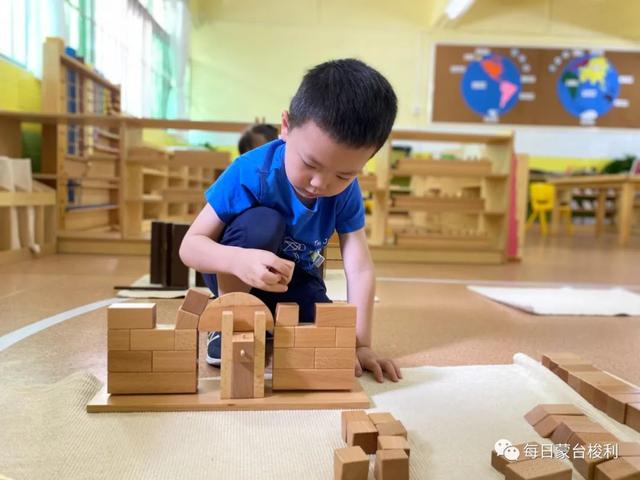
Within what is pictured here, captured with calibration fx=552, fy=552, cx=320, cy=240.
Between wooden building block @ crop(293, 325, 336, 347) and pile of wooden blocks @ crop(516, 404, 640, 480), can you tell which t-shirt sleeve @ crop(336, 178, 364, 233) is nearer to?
wooden building block @ crop(293, 325, 336, 347)

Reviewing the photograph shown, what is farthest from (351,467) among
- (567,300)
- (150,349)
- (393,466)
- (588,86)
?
(588,86)

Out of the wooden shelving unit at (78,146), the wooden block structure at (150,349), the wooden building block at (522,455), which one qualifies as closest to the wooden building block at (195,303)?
the wooden block structure at (150,349)

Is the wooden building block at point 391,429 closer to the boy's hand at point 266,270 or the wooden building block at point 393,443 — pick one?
the wooden building block at point 393,443

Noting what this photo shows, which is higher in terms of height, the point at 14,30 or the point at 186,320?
the point at 14,30

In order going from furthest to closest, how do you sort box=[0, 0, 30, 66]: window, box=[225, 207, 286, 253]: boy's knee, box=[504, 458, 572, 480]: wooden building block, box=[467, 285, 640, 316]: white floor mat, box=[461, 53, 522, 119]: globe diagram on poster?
1. box=[461, 53, 522, 119]: globe diagram on poster
2. box=[0, 0, 30, 66]: window
3. box=[467, 285, 640, 316]: white floor mat
4. box=[225, 207, 286, 253]: boy's knee
5. box=[504, 458, 572, 480]: wooden building block

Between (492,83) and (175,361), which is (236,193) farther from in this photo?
(492,83)

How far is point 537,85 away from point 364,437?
6580mm

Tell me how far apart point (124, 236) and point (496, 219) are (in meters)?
2.01

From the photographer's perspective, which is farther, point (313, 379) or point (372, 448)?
point (313, 379)

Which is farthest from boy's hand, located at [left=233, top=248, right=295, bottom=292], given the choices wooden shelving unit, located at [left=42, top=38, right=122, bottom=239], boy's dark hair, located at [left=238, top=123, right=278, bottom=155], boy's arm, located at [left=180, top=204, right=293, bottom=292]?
wooden shelving unit, located at [left=42, top=38, right=122, bottom=239]

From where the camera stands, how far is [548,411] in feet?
2.54

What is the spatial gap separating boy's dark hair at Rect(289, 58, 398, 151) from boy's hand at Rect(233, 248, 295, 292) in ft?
0.62

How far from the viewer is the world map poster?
6.43m

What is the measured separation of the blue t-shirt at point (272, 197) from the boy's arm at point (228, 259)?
3cm
